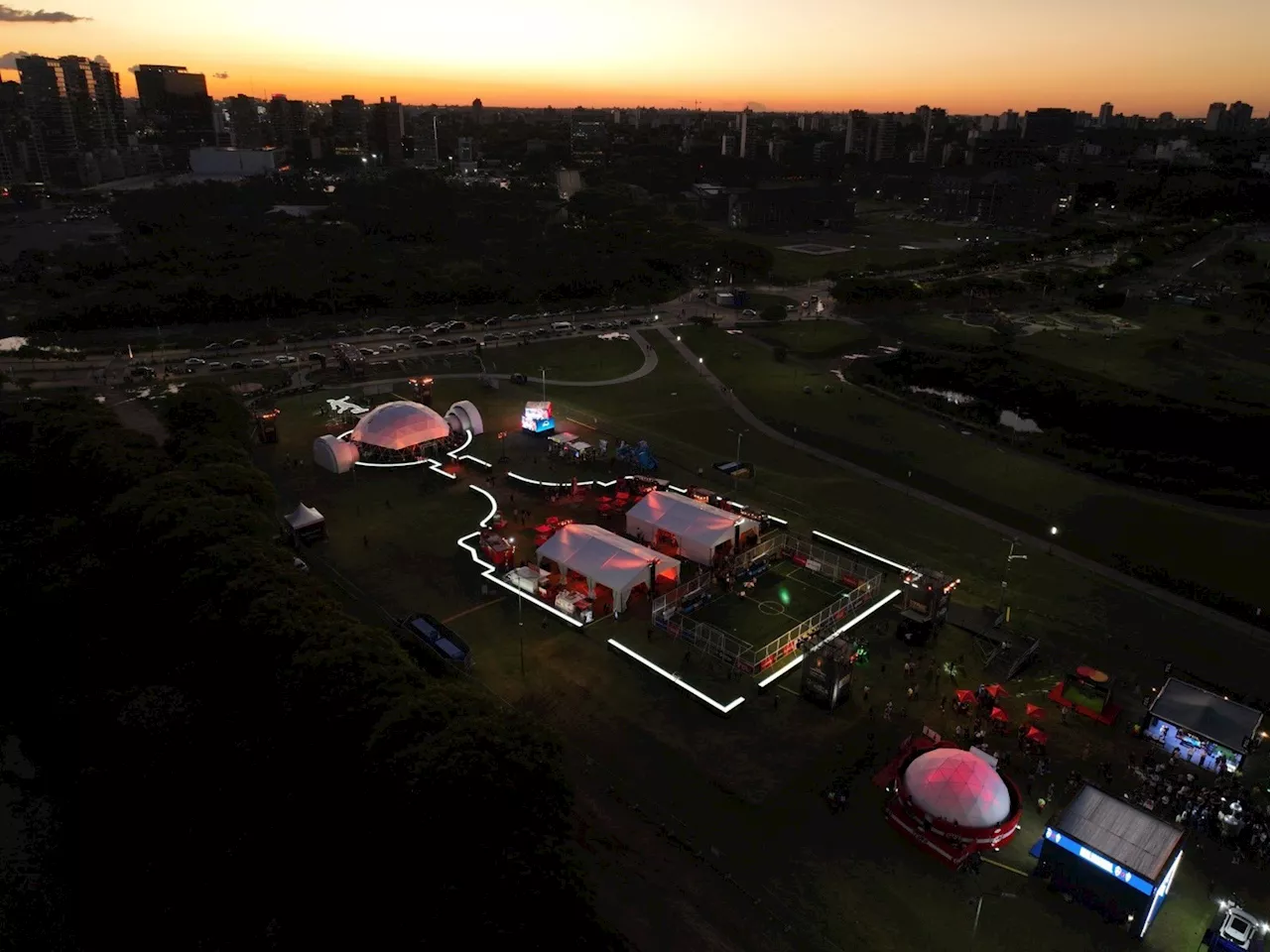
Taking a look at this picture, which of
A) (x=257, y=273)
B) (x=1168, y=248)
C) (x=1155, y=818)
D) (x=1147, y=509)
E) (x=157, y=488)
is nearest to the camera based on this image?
(x=1155, y=818)

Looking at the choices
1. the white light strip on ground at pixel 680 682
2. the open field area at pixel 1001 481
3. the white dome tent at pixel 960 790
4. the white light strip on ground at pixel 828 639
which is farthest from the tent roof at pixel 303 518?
the open field area at pixel 1001 481

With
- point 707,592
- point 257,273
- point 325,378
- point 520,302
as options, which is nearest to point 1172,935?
point 707,592

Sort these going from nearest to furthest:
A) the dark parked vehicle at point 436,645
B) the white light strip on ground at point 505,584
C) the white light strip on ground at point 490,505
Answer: the dark parked vehicle at point 436,645
the white light strip on ground at point 505,584
the white light strip on ground at point 490,505

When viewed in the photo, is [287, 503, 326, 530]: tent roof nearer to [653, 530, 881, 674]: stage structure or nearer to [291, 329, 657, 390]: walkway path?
[653, 530, 881, 674]: stage structure

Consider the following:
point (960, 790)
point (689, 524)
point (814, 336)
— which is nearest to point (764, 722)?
point (960, 790)

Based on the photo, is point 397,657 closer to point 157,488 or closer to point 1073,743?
point 157,488

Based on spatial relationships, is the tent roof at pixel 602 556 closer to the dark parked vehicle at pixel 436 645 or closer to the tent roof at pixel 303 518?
the dark parked vehicle at pixel 436 645

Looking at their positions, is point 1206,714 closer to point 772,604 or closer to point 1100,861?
point 1100,861
